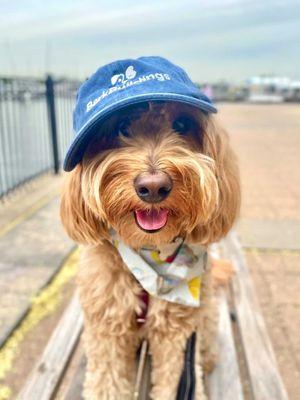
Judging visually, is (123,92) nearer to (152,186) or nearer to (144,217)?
(152,186)

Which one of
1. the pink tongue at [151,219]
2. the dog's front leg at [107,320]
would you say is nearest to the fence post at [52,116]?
the dog's front leg at [107,320]

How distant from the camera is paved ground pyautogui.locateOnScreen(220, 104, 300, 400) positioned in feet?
9.26

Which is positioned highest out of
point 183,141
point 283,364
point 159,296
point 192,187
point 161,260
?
point 183,141

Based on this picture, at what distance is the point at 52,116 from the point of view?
22.5ft

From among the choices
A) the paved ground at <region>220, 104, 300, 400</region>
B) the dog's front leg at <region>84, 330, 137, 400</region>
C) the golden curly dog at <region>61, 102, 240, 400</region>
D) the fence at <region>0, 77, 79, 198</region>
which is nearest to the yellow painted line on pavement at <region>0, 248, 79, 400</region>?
the dog's front leg at <region>84, 330, 137, 400</region>

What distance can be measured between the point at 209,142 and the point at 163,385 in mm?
1185

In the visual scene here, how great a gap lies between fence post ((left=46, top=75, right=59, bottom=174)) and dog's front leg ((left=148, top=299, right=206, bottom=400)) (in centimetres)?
535

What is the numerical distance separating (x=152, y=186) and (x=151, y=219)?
22 centimetres

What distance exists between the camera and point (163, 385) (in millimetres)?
2057

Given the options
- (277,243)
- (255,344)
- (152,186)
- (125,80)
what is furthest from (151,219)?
(277,243)

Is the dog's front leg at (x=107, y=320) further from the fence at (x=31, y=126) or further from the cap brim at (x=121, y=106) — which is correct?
the fence at (x=31, y=126)

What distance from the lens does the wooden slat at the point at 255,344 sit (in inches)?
83.0

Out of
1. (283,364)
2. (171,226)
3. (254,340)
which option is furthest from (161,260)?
(283,364)

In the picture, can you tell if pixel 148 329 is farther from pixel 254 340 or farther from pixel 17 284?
pixel 17 284
